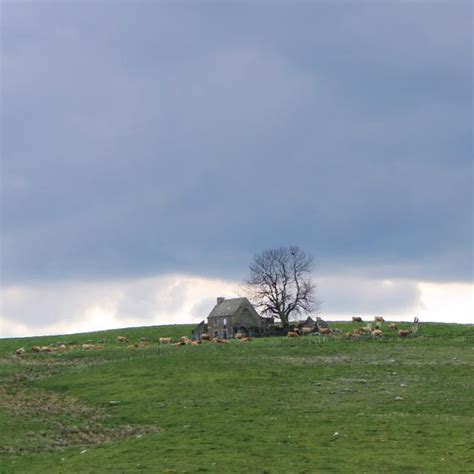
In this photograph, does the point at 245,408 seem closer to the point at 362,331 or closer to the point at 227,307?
the point at 362,331

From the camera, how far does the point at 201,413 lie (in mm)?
45500

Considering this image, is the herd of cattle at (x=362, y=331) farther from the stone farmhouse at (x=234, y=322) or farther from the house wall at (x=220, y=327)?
the house wall at (x=220, y=327)

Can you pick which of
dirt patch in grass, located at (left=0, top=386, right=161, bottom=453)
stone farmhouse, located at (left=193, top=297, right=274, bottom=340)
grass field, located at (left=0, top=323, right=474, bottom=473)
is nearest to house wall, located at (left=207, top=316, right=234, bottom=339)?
stone farmhouse, located at (left=193, top=297, right=274, bottom=340)

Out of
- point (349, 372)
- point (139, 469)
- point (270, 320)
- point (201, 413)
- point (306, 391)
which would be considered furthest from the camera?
point (270, 320)

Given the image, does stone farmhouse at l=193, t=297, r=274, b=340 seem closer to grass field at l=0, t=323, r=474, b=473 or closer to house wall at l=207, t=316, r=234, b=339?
house wall at l=207, t=316, r=234, b=339

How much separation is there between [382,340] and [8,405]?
1627 inches

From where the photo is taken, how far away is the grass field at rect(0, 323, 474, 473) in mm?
32906

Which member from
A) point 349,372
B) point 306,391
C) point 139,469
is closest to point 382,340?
point 349,372

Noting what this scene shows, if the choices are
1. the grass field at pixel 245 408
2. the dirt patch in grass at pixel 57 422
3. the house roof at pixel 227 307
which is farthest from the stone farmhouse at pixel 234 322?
the dirt patch in grass at pixel 57 422

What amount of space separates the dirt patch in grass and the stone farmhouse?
190 ft

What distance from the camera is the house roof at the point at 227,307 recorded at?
11788 centimetres

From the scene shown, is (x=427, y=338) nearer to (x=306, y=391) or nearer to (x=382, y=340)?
(x=382, y=340)

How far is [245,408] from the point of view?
4662 centimetres

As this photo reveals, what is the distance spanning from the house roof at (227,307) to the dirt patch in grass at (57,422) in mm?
58942
